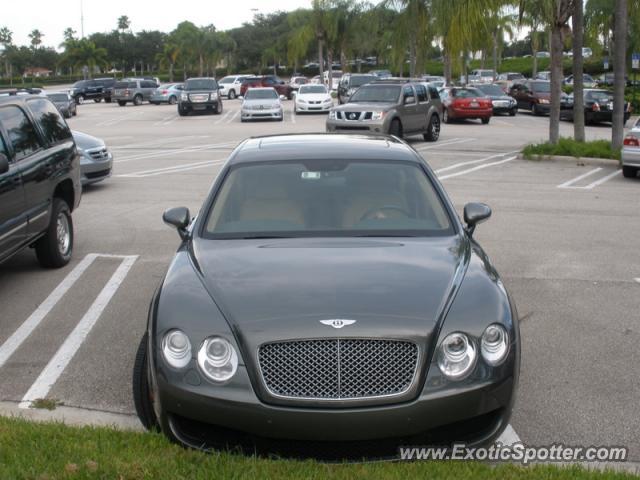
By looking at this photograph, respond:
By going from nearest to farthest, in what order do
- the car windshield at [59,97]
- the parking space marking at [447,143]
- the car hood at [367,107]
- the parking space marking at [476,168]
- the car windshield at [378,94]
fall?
the parking space marking at [476,168] → the car hood at [367,107] → the parking space marking at [447,143] → the car windshield at [378,94] → the car windshield at [59,97]

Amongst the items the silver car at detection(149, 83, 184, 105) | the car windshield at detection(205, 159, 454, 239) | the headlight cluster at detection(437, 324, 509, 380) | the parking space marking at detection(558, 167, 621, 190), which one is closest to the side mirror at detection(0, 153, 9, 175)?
the car windshield at detection(205, 159, 454, 239)

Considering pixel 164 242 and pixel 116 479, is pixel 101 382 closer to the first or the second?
pixel 116 479

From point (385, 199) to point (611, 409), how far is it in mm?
1909

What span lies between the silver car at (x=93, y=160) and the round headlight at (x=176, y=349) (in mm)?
10672

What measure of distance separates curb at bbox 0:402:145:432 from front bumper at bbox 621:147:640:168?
13.1 m

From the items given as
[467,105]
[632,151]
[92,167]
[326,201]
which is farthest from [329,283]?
[467,105]

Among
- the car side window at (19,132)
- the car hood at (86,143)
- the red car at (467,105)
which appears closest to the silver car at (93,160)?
the car hood at (86,143)

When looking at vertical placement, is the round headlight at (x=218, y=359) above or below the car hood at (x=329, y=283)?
below

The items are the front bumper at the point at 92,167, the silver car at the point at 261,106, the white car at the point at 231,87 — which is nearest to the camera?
the front bumper at the point at 92,167

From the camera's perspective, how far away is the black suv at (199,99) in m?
38.9

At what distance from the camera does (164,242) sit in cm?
1003

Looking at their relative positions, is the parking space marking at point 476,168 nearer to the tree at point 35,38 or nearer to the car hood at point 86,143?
the car hood at point 86,143

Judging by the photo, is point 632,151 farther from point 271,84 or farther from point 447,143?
point 271,84

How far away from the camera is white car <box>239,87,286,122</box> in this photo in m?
34.2
